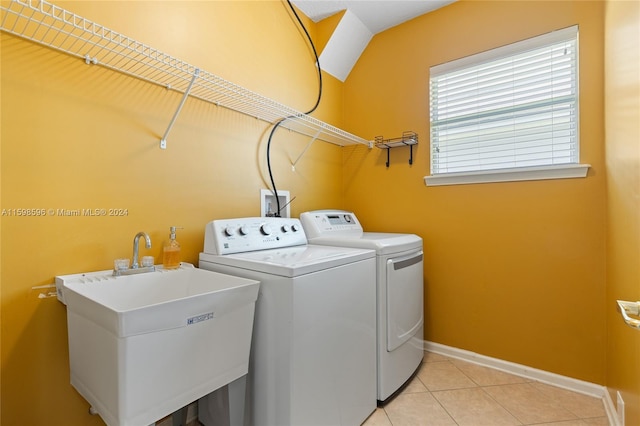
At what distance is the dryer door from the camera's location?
5.15ft

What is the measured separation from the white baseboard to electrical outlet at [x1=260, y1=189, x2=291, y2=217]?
1438 mm

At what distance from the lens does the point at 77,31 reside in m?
1.11

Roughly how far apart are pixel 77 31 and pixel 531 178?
7.76 feet

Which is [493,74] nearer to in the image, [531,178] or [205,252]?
[531,178]

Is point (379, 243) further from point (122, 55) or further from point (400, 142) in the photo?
point (122, 55)

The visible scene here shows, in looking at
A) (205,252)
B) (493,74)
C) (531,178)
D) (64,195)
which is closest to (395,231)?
(531,178)

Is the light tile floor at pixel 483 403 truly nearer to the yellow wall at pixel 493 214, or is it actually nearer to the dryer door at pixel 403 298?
the yellow wall at pixel 493 214

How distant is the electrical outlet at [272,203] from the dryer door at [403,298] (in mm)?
823

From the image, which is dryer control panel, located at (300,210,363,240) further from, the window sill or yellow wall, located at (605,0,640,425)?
yellow wall, located at (605,0,640,425)

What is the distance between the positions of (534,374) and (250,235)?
6.24 ft

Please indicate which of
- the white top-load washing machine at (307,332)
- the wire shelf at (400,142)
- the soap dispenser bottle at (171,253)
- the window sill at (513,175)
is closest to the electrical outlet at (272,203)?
the white top-load washing machine at (307,332)

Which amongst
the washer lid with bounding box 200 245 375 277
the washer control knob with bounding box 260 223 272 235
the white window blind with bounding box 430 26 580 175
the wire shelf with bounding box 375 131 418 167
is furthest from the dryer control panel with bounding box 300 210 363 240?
the white window blind with bounding box 430 26 580 175

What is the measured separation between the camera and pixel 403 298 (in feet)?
5.49

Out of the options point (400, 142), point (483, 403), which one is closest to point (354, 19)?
point (400, 142)
